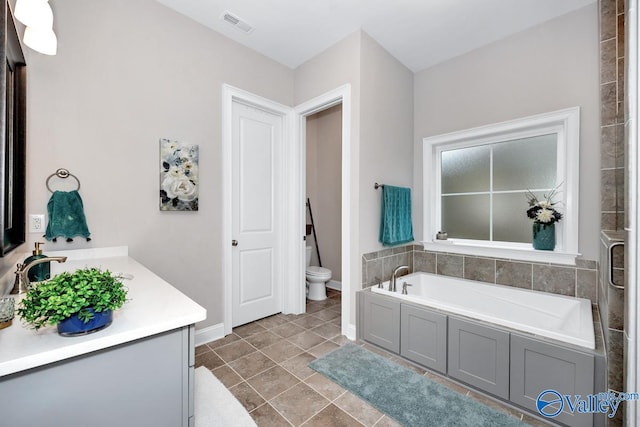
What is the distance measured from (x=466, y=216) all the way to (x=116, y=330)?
3.13 metres

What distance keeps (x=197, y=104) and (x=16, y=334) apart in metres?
2.10

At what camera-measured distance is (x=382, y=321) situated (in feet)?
7.86

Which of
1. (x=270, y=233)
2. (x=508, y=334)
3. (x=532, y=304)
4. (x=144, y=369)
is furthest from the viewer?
(x=270, y=233)

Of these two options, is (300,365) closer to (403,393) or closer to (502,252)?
(403,393)

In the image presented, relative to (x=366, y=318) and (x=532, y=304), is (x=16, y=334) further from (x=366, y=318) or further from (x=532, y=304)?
(x=532, y=304)

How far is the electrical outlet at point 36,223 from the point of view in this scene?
171 centimetres

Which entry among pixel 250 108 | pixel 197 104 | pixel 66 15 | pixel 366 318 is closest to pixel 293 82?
pixel 250 108

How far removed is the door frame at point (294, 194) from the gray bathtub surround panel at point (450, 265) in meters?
1.08

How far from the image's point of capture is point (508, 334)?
1759 mm

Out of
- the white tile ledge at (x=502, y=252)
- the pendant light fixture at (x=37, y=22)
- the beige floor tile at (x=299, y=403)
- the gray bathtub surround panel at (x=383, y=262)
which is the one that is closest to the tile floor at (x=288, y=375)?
the beige floor tile at (x=299, y=403)

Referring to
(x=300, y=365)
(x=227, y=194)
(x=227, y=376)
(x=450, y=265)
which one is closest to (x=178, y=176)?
(x=227, y=194)

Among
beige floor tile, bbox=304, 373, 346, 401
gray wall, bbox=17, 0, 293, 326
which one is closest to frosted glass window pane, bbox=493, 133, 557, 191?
beige floor tile, bbox=304, 373, 346, 401

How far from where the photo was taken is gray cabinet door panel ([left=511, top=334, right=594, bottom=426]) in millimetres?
1508

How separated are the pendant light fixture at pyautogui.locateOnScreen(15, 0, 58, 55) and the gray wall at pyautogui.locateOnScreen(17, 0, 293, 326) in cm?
49
